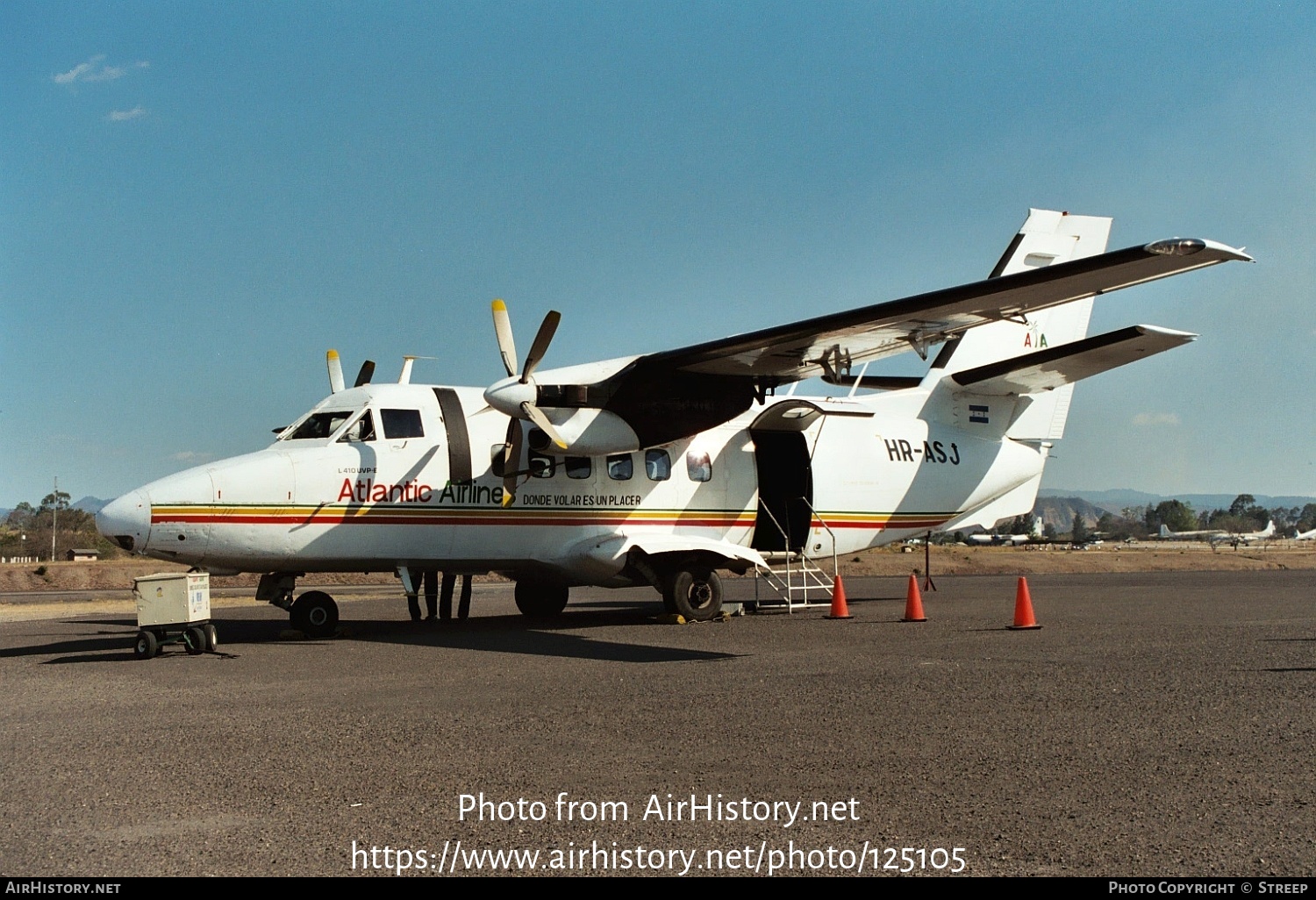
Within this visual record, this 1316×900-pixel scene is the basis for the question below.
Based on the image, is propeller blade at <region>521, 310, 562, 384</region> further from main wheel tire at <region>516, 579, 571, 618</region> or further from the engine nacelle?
main wheel tire at <region>516, 579, 571, 618</region>

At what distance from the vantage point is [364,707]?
864 cm

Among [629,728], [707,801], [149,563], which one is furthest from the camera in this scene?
[149,563]

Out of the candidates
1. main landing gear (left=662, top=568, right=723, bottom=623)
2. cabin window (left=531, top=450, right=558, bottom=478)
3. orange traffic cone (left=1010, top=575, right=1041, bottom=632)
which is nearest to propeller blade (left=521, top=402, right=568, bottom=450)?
cabin window (left=531, top=450, right=558, bottom=478)

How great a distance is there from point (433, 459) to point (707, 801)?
1088cm

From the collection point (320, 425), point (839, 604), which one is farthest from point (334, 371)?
point (839, 604)

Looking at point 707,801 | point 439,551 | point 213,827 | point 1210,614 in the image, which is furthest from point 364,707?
point 1210,614

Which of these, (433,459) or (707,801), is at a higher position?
(433,459)

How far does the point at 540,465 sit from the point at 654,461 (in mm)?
2053

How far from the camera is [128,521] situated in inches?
529

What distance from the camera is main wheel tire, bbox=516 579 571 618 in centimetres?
1869

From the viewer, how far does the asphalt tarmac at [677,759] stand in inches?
183

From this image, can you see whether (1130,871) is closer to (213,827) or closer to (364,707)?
(213,827)

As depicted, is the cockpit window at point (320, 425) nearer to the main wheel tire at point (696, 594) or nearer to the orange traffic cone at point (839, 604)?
the main wheel tire at point (696, 594)

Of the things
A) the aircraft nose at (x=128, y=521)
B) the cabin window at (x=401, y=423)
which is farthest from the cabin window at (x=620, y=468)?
the aircraft nose at (x=128, y=521)
